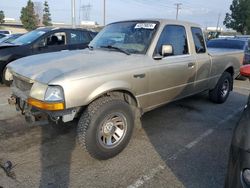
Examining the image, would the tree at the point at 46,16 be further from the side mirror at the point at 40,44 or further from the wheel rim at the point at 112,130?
the wheel rim at the point at 112,130

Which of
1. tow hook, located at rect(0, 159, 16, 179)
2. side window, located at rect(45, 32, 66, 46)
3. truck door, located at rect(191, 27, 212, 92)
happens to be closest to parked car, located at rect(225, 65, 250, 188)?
tow hook, located at rect(0, 159, 16, 179)

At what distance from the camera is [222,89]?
6.39 meters

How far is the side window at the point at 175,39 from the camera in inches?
167

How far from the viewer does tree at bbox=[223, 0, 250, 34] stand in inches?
1433

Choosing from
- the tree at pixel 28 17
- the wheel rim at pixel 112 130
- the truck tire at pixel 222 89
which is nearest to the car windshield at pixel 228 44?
the truck tire at pixel 222 89

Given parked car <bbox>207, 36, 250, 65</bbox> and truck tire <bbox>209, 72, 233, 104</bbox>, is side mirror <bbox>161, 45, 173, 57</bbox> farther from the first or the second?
parked car <bbox>207, 36, 250, 65</bbox>

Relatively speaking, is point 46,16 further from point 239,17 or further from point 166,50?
point 166,50

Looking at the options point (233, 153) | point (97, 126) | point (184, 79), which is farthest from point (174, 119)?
point (233, 153)

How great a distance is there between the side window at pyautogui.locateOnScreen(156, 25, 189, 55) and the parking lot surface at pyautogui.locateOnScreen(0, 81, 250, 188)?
139 cm

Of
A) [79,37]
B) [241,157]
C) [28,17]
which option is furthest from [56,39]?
A: [28,17]

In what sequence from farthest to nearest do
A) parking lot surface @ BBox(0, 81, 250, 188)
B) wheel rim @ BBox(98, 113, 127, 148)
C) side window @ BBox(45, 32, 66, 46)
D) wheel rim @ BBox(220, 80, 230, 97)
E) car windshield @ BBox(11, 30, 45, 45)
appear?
side window @ BBox(45, 32, 66, 46) → car windshield @ BBox(11, 30, 45, 45) → wheel rim @ BBox(220, 80, 230, 97) → wheel rim @ BBox(98, 113, 127, 148) → parking lot surface @ BBox(0, 81, 250, 188)

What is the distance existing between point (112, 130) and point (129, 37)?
5.22 ft

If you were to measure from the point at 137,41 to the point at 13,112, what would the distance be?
118 inches

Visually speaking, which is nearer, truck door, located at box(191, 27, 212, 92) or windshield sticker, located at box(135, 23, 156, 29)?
windshield sticker, located at box(135, 23, 156, 29)
